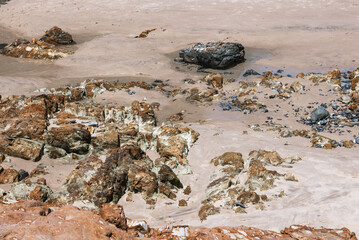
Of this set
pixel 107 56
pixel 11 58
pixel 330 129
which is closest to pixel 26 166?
pixel 330 129

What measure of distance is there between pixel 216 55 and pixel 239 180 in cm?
964

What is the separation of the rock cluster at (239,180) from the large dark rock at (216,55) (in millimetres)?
8531

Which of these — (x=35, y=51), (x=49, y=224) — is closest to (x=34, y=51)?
(x=35, y=51)

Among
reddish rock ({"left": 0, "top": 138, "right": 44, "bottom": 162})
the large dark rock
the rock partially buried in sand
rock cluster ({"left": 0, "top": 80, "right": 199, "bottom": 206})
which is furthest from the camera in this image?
the large dark rock

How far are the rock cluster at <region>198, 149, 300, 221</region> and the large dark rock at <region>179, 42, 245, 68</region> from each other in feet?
28.0

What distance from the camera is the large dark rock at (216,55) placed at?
583 inches

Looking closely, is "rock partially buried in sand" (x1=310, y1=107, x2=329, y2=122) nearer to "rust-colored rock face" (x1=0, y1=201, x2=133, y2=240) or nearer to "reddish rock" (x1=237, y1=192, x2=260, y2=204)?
"reddish rock" (x1=237, y1=192, x2=260, y2=204)

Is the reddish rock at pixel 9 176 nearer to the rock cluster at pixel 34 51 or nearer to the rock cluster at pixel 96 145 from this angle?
the rock cluster at pixel 96 145

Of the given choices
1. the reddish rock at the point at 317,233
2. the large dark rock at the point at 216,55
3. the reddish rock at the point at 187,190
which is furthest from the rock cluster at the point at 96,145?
the large dark rock at the point at 216,55

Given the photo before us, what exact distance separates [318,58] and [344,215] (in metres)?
12.1

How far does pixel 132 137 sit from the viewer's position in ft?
26.4

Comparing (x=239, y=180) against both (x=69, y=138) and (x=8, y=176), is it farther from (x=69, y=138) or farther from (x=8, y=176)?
(x=8, y=176)

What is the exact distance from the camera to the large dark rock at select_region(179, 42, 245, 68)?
1482 cm

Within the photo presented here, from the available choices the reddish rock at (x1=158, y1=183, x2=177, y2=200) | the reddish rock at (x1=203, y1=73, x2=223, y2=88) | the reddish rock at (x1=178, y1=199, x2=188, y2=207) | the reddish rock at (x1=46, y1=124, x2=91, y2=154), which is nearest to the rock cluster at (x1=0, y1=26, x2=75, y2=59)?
the reddish rock at (x1=203, y1=73, x2=223, y2=88)
